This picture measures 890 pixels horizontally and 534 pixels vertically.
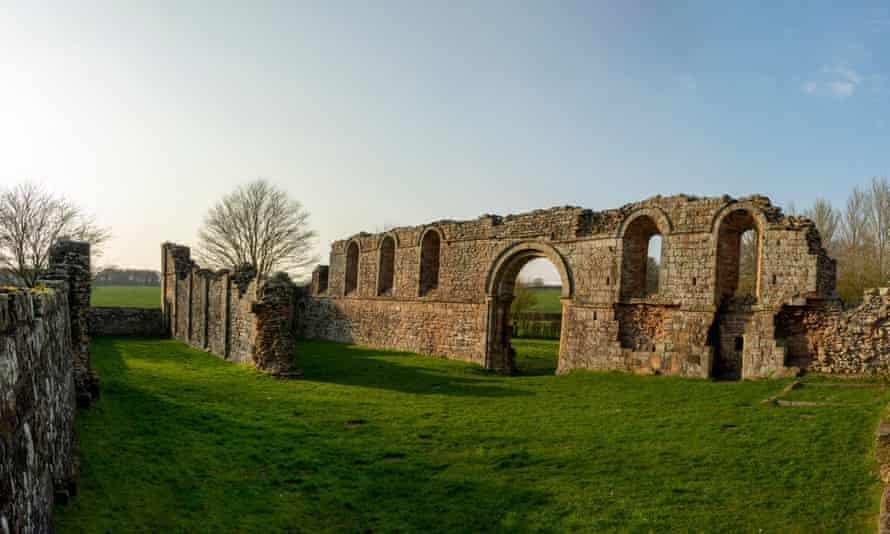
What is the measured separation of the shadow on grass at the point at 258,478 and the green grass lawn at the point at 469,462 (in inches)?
1.1

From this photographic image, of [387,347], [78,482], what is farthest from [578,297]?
[78,482]

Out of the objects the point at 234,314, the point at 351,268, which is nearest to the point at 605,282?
the point at 234,314

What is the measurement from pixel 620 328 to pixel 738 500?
9812mm

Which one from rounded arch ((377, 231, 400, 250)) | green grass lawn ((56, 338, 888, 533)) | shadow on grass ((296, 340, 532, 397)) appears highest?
rounded arch ((377, 231, 400, 250))

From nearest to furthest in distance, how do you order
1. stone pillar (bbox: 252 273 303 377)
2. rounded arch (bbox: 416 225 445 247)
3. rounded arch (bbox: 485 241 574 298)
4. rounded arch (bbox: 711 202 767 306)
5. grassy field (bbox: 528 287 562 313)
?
rounded arch (bbox: 711 202 767 306) → stone pillar (bbox: 252 273 303 377) → rounded arch (bbox: 485 241 574 298) → rounded arch (bbox: 416 225 445 247) → grassy field (bbox: 528 287 562 313)

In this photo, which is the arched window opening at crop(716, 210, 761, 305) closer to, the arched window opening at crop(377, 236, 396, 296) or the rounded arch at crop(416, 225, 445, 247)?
the rounded arch at crop(416, 225, 445, 247)

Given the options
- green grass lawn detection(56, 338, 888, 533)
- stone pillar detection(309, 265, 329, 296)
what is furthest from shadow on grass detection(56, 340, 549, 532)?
stone pillar detection(309, 265, 329, 296)

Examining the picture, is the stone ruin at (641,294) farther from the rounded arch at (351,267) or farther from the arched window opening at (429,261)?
the rounded arch at (351,267)

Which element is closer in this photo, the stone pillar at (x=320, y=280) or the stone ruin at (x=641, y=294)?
the stone ruin at (x=641, y=294)

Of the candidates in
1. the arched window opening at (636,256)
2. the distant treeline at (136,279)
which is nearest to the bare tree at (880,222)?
the arched window opening at (636,256)

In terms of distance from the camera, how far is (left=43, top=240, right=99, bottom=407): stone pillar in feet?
34.8

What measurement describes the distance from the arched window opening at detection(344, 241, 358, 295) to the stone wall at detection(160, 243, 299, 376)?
7022 millimetres

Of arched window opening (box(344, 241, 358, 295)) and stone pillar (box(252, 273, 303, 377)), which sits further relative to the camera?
arched window opening (box(344, 241, 358, 295))

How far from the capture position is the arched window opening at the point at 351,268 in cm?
2892
